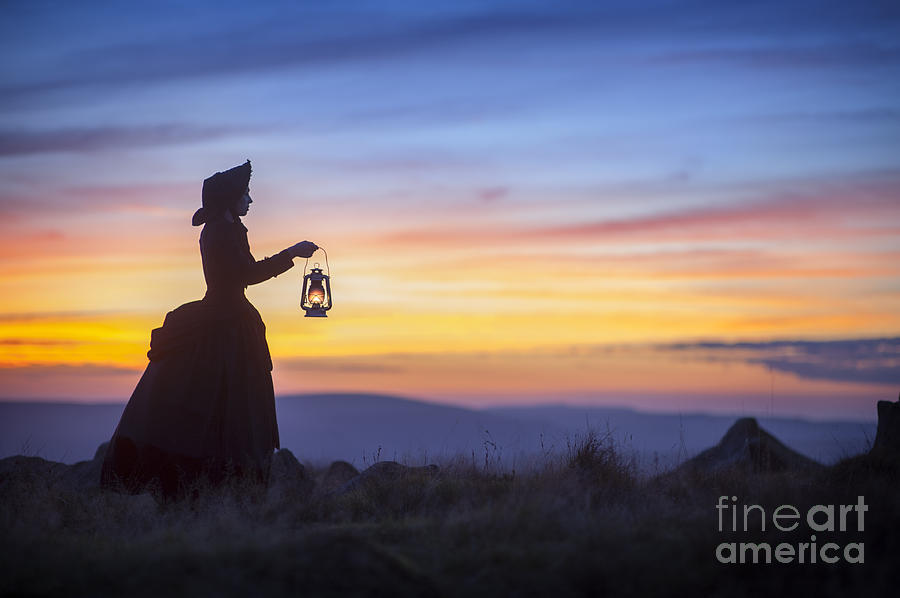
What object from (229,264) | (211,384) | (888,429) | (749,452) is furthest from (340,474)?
(888,429)

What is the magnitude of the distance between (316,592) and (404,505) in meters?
2.88

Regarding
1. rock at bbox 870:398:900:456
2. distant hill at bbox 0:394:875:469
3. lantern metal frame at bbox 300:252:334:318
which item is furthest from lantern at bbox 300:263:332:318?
distant hill at bbox 0:394:875:469

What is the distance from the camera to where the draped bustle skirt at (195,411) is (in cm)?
878

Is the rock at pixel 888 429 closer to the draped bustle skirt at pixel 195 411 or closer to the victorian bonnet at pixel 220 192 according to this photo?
the draped bustle skirt at pixel 195 411

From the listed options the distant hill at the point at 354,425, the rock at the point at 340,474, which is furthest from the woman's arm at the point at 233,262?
the distant hill at the point at 354,425

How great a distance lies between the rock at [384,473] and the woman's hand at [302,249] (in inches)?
93.9

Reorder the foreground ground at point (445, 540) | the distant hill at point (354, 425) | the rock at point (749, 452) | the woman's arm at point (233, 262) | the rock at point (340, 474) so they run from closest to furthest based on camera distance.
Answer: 1. the foreground ground at point (445, 540)
2. the woman's arm at point (233, 262)
3. the rock at point (749, 452)
4. the rock at point (340, 474)
5. the distant hill at point (354, 425)

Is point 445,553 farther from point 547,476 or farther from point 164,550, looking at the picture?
point 547,476

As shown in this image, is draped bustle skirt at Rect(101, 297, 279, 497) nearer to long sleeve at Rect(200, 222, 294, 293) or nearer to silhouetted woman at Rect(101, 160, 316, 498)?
silhouetted woman at Rect(101, 160, 316, 498)

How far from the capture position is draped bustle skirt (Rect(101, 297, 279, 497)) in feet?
28.8

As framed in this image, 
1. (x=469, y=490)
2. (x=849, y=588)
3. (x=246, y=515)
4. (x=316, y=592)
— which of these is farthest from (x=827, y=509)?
(x=246, y=515)

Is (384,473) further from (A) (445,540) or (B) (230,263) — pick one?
(A) (445,540)

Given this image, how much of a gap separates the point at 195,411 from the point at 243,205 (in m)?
2.07

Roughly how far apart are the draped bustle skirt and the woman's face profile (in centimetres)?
94
